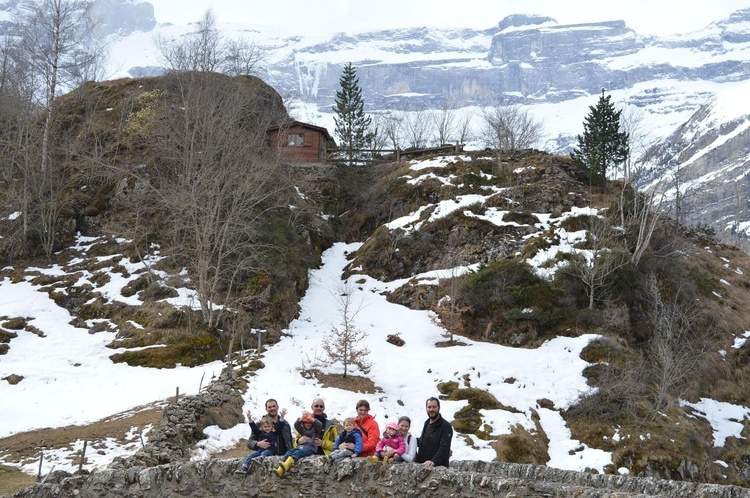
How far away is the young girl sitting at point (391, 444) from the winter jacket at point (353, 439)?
0.29 meters

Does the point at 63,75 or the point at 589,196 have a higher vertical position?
the point at 63,75

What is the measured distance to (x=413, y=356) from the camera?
24797mm

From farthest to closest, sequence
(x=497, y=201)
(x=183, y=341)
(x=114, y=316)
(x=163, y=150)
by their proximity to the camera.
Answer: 1. (x=497, y=201)
2. (x=163, y=150)
3. (x=114, y=316)
4. (x=183, y=341)

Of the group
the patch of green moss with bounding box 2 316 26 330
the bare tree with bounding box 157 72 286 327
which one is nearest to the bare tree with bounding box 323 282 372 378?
the bare tree with bounding box 157 72 286 327

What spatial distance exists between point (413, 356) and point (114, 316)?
45.5 feet

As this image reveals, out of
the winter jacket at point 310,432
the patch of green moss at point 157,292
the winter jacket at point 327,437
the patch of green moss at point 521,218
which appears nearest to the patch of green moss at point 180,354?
the patch of green moss at point 157,292

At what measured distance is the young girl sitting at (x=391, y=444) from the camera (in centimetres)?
880

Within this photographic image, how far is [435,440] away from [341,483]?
1.59 metres

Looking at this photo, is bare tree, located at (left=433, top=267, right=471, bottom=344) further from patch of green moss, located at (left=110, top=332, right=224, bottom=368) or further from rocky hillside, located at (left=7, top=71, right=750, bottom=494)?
patch of green moss, located at (left=110, top=332, right=224, bottom=368)

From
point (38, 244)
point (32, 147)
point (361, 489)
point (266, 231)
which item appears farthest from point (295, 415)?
point (32, 147)

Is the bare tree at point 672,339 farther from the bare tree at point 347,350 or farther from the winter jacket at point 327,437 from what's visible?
the winter jacket at point 327,437

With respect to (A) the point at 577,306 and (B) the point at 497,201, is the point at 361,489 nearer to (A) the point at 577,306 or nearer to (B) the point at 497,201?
(A) the point at 577,306

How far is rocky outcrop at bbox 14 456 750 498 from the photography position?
7.71m

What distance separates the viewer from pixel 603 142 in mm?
40031
